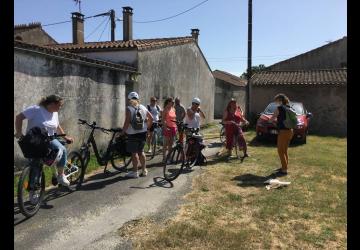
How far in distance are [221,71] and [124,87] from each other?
35517mm

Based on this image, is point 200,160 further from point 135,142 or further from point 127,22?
point 127,22

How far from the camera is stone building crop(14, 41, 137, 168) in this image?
27.1ft

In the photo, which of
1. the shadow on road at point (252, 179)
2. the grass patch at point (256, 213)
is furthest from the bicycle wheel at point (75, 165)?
the shadow on road at point (252, 179)

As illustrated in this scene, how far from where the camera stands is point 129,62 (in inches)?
546

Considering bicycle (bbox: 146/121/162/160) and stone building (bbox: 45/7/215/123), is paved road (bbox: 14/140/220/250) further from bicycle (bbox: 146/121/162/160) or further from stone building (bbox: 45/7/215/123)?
stone building (bbox: 45/7/215/123)

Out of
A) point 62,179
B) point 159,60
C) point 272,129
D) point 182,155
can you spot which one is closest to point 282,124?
point 182,155

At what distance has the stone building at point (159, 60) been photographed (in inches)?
552

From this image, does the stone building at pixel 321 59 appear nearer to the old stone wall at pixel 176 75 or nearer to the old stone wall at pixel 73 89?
the old stone wall at pixel 176 75

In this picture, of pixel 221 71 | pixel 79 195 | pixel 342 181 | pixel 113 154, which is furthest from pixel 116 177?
pixel 221 71

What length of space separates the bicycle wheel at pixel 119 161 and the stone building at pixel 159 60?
13.8ft

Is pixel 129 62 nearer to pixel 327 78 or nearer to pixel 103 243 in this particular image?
pixel 103 243

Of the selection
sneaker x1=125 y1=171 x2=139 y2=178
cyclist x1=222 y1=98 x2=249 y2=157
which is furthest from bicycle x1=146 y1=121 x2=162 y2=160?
sneaker x1=125 y1=171 x2=139 y2=178

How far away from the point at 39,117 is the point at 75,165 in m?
1.53

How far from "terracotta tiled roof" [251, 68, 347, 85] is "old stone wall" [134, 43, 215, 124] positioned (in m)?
3.20
